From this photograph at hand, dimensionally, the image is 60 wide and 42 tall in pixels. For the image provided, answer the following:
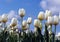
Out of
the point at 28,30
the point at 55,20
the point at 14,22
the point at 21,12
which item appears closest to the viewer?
the point at 55,20

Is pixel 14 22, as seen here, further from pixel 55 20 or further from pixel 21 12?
pixel 55 20

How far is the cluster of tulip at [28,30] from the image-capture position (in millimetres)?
4805

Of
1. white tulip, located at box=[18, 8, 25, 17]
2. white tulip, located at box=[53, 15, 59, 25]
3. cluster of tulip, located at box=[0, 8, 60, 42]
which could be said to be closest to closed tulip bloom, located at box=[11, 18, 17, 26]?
cluster of tulip, located at box=[0, 8, 60, 42]

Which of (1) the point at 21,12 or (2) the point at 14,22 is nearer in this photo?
(2) the point at 14,22

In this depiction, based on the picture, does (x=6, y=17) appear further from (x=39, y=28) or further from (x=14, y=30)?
(x=39, y=28)

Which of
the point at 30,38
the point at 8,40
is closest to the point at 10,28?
the point at 8,40

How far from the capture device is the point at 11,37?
554 centimetres

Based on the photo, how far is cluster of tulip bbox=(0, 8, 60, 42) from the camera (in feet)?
15.8

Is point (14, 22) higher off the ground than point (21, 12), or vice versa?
point (21, 12)

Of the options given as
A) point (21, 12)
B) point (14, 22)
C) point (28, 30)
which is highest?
point (21, 12)

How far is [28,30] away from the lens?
5633 mm

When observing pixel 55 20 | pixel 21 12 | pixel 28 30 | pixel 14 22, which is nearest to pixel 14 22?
pixel 14 22

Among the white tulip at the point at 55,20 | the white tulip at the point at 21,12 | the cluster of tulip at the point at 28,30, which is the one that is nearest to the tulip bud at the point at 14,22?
the cluster of tulip at the point at 28,30

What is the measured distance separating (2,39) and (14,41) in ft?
0.98
